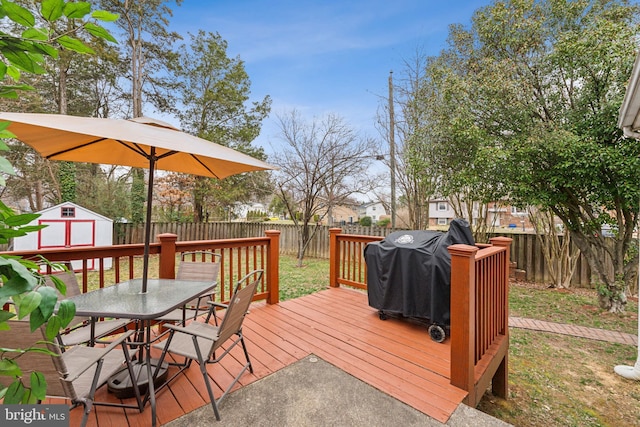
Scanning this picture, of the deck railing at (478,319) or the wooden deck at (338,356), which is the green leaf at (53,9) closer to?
the wooden deck at (338,356)

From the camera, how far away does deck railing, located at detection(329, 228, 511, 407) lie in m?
2.27

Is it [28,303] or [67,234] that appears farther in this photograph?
[67,234]

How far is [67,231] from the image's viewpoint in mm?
8109

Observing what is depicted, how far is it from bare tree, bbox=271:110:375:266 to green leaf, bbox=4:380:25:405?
864 cm

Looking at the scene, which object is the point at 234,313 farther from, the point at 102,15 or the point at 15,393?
the point at 102,15

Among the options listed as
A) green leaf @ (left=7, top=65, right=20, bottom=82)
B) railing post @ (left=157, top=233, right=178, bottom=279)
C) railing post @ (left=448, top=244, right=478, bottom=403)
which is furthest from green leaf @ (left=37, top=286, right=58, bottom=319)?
railing post @ (left=157, top=233, right=178, bottom=279)

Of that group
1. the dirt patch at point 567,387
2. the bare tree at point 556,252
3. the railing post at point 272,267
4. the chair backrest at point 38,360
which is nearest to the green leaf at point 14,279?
the chair backrest at point 38,360

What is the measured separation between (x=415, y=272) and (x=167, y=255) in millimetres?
2882

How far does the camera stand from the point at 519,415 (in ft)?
9.00

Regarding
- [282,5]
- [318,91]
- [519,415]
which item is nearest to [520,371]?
[519,415]

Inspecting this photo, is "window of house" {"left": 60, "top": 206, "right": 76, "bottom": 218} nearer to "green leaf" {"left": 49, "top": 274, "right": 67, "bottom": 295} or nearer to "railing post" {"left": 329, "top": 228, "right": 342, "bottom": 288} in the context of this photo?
"railing post" {"left": 329, "top": 228, "right": 342, "bottom": 288}

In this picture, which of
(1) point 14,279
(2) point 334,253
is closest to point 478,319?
(2) point 334,253

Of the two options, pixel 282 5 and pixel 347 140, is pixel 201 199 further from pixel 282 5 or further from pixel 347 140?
pixel 282 5

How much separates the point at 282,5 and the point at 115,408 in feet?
27.3
